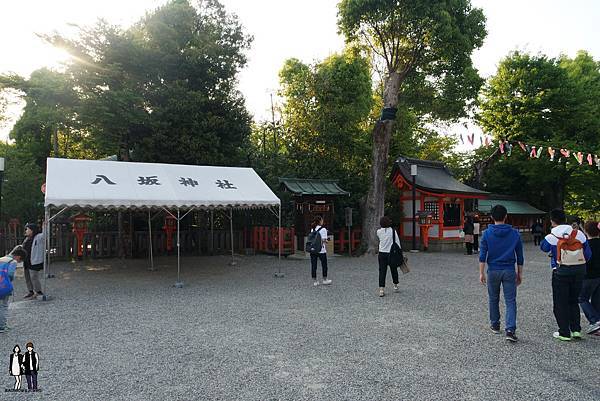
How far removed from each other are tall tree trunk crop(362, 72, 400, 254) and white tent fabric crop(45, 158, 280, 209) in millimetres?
6237

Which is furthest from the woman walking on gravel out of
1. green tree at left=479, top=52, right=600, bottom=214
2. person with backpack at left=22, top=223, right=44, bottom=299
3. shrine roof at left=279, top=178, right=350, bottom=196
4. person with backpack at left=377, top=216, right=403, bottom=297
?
green tree at left=479, top=52, right=600, bottom=214

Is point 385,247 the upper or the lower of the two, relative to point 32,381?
upper

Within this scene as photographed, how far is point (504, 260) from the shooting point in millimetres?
5109

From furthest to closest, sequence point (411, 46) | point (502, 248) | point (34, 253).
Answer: point (411, 46)
point (34, 253)
point (502, 248)

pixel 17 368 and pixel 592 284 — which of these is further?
pixel 592 284

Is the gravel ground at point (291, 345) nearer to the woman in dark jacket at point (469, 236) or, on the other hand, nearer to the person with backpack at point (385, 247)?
the person with backpack at point (385, 247)

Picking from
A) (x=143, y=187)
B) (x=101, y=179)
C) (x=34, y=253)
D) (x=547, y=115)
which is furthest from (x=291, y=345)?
(x=547, y=115)

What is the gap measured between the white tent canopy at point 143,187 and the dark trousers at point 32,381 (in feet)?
14.9

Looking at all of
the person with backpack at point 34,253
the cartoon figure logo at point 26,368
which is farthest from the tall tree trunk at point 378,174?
the cartoon figure logo at point 26,368

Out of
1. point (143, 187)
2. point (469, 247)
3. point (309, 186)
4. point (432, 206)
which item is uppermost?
point (309, 186)

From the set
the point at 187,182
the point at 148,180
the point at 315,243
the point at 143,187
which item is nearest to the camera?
the point at 315,243

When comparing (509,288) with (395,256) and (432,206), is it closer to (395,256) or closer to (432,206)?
(395,256)

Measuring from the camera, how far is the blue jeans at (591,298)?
539 cm

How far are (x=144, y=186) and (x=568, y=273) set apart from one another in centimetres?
824
